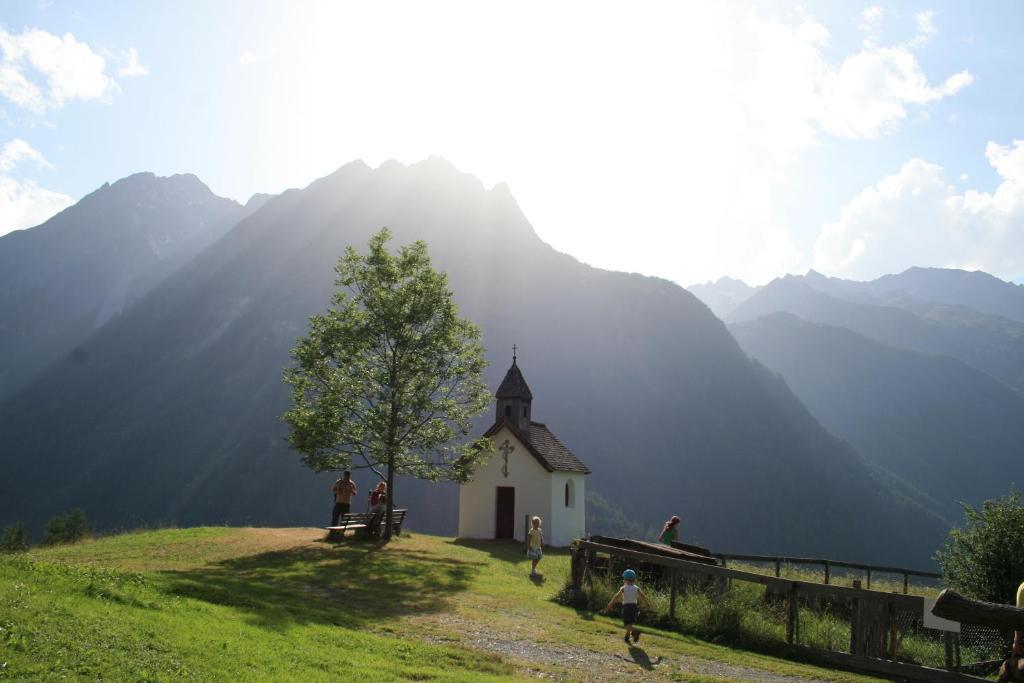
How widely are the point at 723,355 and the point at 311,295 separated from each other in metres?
113

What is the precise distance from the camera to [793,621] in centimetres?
1428

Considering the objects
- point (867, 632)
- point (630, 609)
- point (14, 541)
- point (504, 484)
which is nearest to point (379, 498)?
point (504, 484)

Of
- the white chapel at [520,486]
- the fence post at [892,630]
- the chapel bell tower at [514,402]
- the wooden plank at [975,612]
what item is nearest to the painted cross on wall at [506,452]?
the white chapel at [520,486]

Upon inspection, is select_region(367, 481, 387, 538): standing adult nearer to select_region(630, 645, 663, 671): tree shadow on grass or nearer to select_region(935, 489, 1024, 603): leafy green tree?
select_region(630, 645, 663, 671): tree shadow on grass

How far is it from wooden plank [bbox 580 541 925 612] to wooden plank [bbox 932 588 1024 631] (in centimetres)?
769

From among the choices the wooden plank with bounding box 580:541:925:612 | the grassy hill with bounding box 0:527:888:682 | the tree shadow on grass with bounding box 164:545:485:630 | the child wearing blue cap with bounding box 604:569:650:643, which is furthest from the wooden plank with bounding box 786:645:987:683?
the tree shadow on grass with bounding box 164:545:485:630

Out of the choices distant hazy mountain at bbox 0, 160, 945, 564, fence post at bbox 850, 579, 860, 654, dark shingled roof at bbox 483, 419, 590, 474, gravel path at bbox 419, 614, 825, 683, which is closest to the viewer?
gravel path at bbox 419, 614, 825, 683

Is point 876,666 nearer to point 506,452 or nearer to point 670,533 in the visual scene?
point 670,533

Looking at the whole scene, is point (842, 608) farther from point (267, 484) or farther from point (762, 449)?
point (762, 449)

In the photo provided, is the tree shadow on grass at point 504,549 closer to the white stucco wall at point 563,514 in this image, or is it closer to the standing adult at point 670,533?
the white stucco wall at point 563,514

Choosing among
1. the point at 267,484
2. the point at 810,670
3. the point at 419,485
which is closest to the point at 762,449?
the point at 419,485

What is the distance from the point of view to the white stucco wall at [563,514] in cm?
3581

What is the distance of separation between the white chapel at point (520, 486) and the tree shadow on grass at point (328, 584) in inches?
453

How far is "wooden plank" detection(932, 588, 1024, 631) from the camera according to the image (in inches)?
195
